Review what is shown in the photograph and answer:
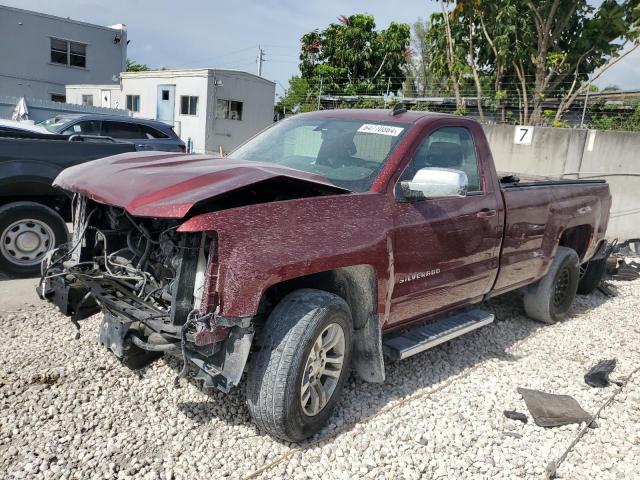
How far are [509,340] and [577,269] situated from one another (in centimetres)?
132

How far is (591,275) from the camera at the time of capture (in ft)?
23.1

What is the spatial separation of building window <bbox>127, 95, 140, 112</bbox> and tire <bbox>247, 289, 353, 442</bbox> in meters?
22.8

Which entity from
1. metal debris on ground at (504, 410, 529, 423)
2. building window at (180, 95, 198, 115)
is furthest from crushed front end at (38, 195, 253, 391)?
building window at (180, 95, 198, 115)

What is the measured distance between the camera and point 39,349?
404 cm

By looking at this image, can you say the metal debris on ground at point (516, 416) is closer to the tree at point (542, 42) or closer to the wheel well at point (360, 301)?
the wheel well at point (360, 301)

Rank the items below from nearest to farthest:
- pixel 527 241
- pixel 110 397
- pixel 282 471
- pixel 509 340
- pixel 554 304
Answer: pixel 282 471
pixel 110 397
pixel 527 241
pixel 509 340
pixel 554 304

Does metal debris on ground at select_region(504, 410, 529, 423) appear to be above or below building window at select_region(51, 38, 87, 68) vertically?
below

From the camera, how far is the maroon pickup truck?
2.75 m

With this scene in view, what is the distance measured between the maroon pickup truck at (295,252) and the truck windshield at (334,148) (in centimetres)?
1

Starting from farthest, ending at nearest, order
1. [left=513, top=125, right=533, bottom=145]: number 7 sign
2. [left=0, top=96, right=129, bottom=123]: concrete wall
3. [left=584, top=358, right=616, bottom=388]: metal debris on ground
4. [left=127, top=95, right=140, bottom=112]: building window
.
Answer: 1. [left=127, top=95, right=140, bottom=112]: building window
2. [left=0, top=96, right=129, bottom=123]: concrete wall
3. [left=513, top=125, right=533, bottom=145]: number 7 sign
4. [left=584, top=358, right=616, bottom=388]: metal debris on ground

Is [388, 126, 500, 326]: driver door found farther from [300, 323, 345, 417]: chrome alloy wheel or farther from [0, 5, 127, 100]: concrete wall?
[0, 5, 127, 100]: concrete wall

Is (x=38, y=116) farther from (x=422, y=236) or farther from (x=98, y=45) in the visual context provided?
(x=422, y=236)

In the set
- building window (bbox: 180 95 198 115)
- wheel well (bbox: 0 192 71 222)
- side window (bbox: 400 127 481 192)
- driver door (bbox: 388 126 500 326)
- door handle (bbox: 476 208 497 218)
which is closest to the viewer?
driver door (bbox: 388 126 500 326)

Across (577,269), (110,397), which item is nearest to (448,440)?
(110,397)
